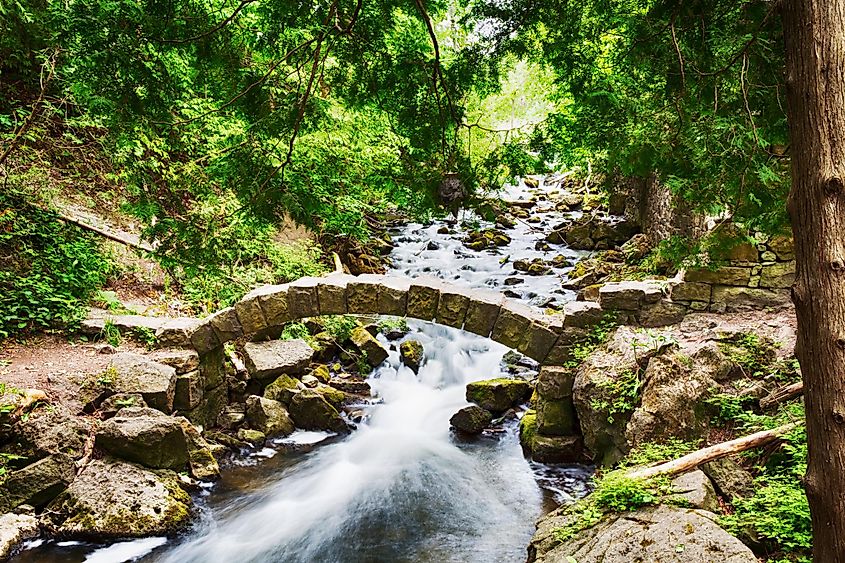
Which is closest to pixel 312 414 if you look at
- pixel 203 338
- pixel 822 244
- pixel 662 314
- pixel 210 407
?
pixel 210 407

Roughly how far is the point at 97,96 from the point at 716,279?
6526 millimetres

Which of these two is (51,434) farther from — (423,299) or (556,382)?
(556,382)

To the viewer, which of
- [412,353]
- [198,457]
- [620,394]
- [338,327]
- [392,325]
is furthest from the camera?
[392,325]

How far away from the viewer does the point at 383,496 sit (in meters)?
6.40

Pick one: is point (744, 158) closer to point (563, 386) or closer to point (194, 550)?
point (563, 386)

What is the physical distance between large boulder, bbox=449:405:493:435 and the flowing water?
0.21 metres

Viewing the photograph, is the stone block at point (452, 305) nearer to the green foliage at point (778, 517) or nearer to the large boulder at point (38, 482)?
the green foliage at point (778, 517)

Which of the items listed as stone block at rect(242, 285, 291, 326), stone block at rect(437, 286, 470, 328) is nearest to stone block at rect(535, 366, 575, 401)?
stone block at rect(437, 286, 470, 328)

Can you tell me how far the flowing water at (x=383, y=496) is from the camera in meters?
5.14

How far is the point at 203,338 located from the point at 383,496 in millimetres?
3072

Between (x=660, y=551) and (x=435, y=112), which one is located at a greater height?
(x=435, y=112)

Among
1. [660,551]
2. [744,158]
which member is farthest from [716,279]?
[660,551]

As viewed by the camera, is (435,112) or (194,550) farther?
(194,550)

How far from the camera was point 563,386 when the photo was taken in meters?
6.50
